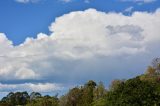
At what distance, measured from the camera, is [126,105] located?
93000mm

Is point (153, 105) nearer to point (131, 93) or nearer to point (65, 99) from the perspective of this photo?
point (131, 93)

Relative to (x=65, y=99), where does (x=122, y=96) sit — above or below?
below

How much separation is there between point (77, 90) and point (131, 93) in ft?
334

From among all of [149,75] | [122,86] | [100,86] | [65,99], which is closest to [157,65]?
[149,75]

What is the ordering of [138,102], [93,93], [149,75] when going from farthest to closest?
[93,93]
[149,75]
[138,102]

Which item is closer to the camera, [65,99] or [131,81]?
[131,81]

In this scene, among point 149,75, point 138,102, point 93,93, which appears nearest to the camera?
point 138,102

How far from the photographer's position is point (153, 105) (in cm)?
9312

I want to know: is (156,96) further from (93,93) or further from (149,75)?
(93,93)

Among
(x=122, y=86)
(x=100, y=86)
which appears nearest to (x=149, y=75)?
(x=100, y=86)

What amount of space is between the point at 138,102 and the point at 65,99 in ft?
334

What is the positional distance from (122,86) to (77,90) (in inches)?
3847

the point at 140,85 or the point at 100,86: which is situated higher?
the point at 100,86

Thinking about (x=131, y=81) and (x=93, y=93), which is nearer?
(x=131, y=81)
